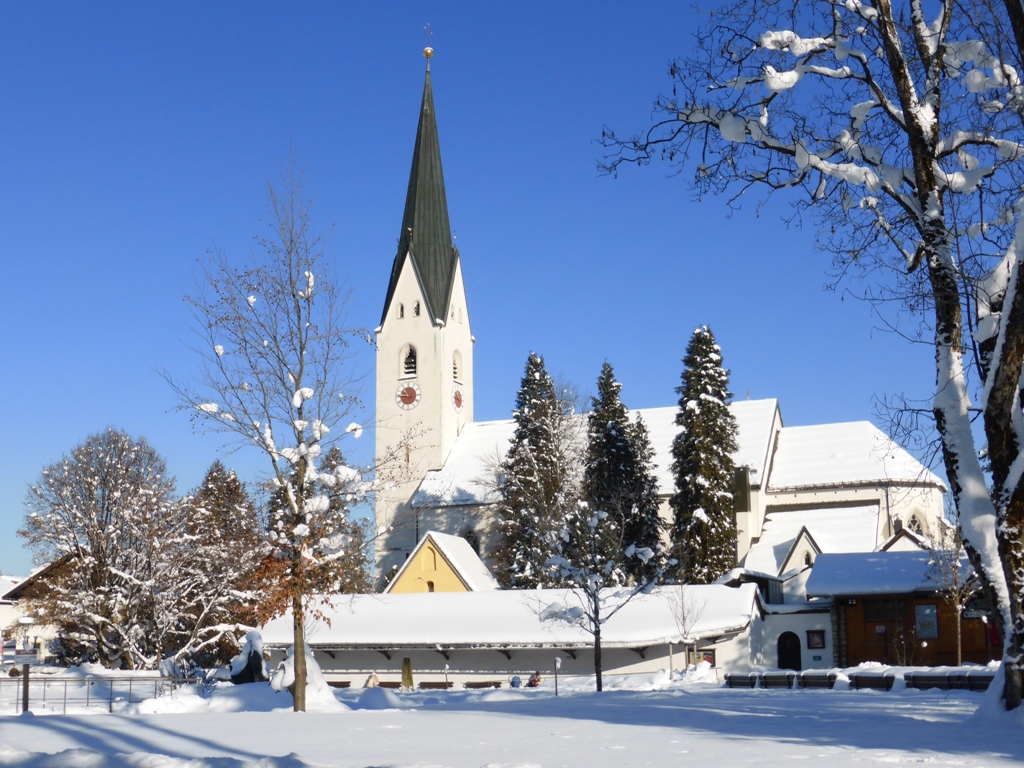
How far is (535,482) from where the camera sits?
54.0 m

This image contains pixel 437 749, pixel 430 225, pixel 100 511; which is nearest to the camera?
pixel 437 749

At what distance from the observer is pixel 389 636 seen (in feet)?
134

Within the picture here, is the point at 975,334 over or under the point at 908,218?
under

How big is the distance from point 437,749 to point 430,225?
67.1m

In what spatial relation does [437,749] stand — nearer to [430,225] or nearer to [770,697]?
[770,697]

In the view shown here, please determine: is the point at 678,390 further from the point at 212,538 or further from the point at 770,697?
the point at 770,697

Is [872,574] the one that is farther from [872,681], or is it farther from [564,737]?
[564,737]

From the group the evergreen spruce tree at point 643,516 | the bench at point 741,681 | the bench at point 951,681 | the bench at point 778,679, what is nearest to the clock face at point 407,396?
the evergreen spruce tree at point 643,516

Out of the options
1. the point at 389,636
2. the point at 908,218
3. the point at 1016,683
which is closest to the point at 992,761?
the point at 1016,683

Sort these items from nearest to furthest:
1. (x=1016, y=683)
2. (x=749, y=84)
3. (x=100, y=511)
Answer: (x=1016, y=683) → (x=749, y=84) → (x=100, y=511)

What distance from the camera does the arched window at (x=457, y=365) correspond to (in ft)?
244

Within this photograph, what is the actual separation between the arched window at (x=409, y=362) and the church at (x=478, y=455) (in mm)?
70

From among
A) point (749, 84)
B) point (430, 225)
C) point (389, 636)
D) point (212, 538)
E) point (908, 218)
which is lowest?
point (389, 636)

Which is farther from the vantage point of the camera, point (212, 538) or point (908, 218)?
point (212, 538)
